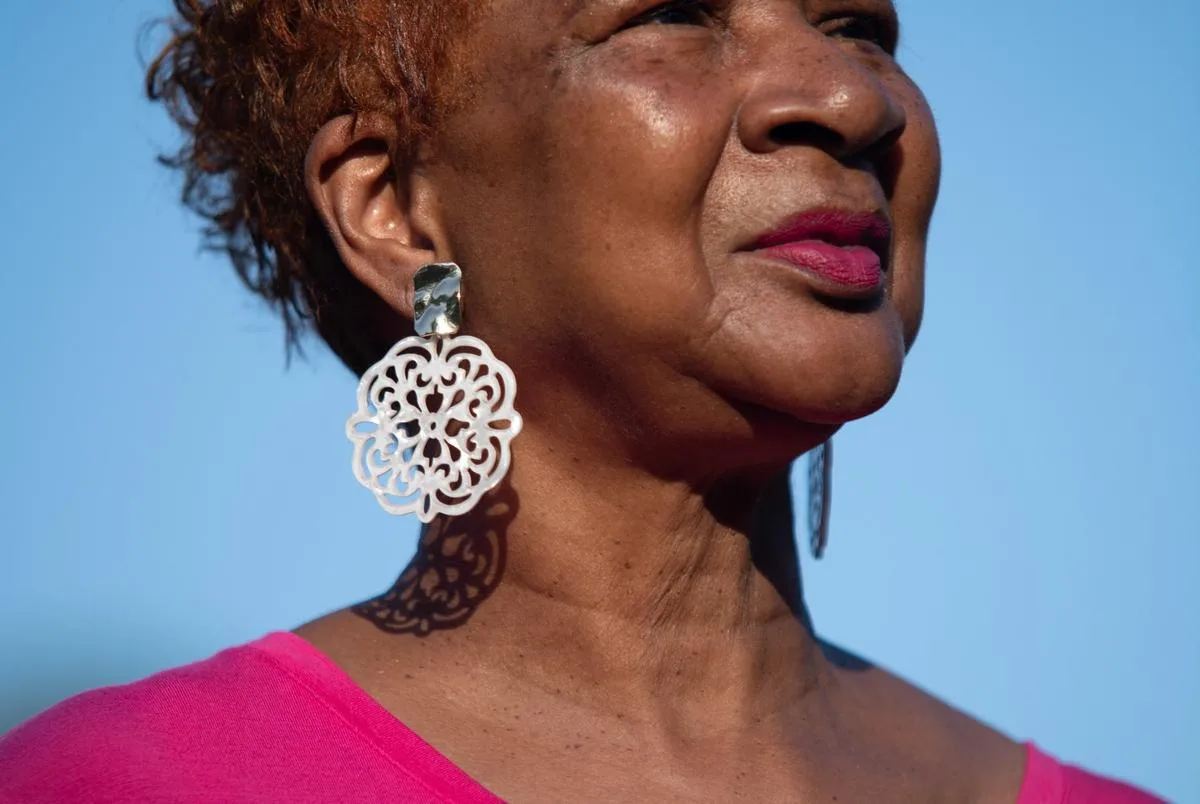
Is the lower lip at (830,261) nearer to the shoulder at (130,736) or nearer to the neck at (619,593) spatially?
the neck at (619,593)

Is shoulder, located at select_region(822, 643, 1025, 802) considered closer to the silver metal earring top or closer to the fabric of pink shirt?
the fabric of pink shirt

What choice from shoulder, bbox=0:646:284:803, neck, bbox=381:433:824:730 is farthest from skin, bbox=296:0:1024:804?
shoulder, bbox=0:646:284:803

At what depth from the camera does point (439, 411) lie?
8.62ft

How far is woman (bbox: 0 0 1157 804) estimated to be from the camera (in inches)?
97.6

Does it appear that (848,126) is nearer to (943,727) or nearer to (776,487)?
(776,487)

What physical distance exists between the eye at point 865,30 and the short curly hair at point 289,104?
606 millimetres

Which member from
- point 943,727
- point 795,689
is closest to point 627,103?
point 795,689

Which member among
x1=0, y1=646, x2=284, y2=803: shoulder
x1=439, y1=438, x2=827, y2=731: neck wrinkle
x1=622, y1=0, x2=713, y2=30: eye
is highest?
x1=622, y1=0, x2=713, y2=30: eye

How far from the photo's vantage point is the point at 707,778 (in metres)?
2.61

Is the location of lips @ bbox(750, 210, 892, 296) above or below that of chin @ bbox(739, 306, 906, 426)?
above

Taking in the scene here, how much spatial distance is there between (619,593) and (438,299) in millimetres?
532

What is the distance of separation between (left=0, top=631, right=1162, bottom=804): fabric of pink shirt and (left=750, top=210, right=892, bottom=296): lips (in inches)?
34.1

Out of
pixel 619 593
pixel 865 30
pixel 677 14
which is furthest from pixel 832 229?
pixel 619 593

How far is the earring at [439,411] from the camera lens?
257cm
